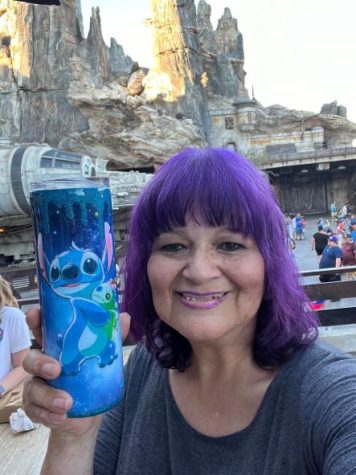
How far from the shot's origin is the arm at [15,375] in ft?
9.29

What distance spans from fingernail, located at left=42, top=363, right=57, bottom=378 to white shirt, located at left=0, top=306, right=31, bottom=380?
2052mm

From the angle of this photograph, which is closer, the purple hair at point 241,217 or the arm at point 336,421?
the arm at point 336,421

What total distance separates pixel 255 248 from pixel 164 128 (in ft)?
103

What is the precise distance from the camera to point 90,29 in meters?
38.2

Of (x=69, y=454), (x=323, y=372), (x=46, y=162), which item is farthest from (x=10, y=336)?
(x=46, y=162)

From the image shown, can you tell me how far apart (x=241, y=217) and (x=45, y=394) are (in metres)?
0.64

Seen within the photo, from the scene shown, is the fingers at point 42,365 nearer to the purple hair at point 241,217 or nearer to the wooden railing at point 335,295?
the purple hair at point 241,217

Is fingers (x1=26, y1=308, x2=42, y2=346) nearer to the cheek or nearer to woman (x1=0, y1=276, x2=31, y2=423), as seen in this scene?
the cheek

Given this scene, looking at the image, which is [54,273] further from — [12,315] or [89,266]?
[12,315]

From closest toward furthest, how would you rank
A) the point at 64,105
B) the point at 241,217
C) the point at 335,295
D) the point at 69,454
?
the point at 241,217 → the point at 69,454 → the point at 335,295 → the point at 64,105

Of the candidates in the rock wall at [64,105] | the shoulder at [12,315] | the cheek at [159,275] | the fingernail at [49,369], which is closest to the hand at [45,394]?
the fingernail at [49,369]

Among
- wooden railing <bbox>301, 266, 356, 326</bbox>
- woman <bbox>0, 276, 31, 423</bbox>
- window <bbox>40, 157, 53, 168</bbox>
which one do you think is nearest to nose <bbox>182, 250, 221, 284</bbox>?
woman <bbox>0, 276, 31, 423</bbox>

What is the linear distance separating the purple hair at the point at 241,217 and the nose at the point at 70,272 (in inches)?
10.2

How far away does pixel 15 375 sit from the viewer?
9.45 feet
